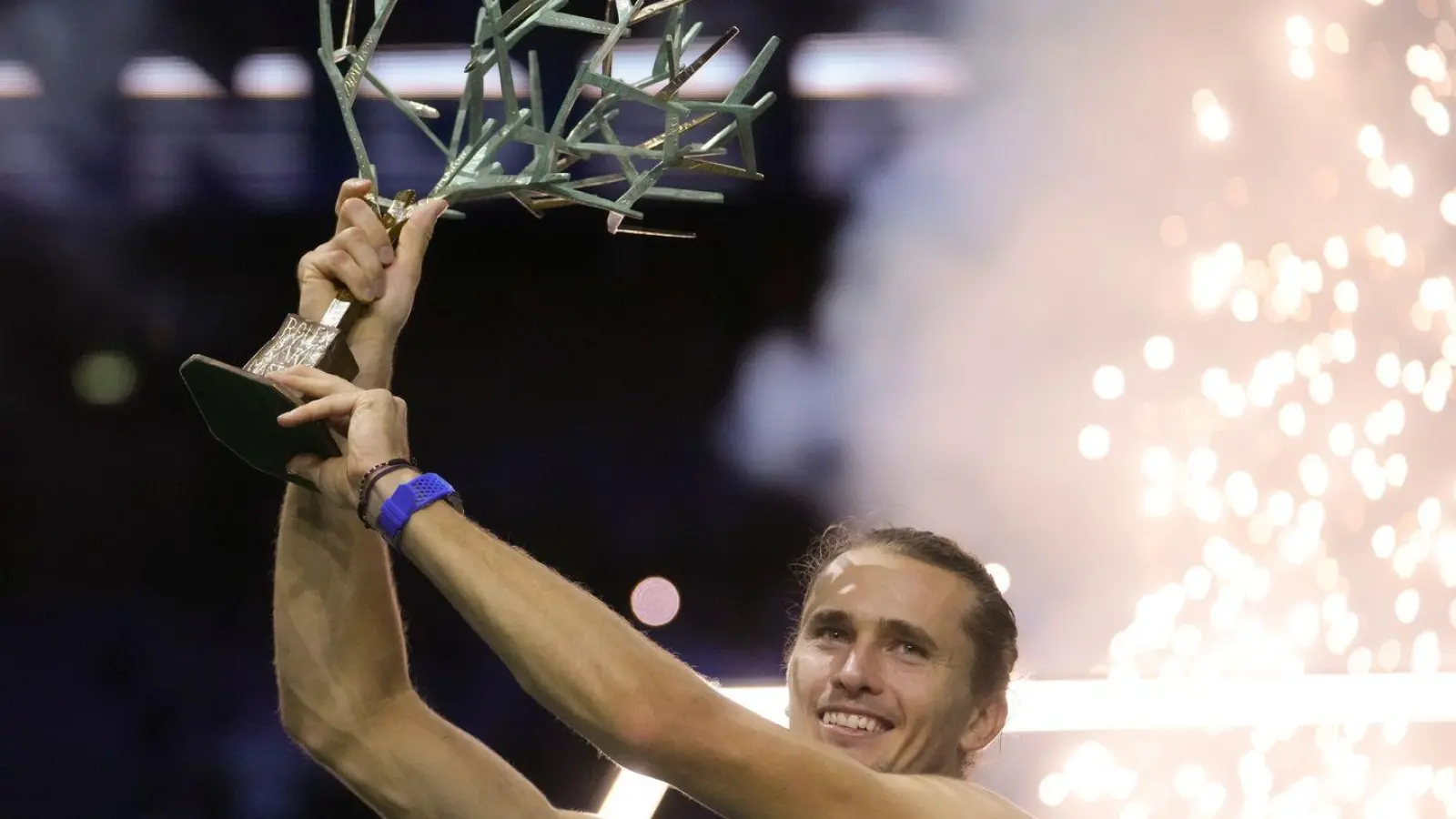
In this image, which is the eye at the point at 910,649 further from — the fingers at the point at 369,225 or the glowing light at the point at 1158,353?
Result: the glowing light at the point at 1158,353

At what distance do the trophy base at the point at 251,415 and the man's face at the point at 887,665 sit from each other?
0.61 m

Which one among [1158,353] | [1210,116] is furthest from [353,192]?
[1210,116]

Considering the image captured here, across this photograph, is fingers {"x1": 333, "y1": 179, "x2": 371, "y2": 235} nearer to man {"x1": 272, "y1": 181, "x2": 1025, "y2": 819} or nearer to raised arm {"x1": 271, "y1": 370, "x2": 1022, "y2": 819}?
man {"x1": 272, "y1": 181, "x2": 1025, "y2": 819}

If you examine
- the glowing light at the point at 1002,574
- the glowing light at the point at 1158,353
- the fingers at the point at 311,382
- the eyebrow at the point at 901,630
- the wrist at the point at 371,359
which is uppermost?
the glowing light at the point at 1158,353

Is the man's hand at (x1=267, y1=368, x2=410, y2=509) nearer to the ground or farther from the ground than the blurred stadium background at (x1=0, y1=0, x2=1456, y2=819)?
nearer to the ground

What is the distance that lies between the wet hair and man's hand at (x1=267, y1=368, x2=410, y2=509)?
64 centimetres

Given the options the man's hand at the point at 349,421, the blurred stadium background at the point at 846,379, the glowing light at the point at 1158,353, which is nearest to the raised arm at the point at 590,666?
the man's hand at the point at 349,421

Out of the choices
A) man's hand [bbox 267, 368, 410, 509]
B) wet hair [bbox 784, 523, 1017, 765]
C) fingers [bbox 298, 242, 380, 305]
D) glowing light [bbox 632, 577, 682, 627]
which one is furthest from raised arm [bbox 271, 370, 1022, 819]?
glowing light [bbox 632, 577, 682, 627]

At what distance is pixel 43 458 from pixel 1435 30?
3.24 metres

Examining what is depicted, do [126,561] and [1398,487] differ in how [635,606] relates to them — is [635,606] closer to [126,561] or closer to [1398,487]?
[126,561]

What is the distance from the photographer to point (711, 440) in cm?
277

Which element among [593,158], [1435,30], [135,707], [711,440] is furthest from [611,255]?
[1435,30]

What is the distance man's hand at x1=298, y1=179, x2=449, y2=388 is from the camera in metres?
1.21

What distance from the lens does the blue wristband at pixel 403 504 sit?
3.32 feet
